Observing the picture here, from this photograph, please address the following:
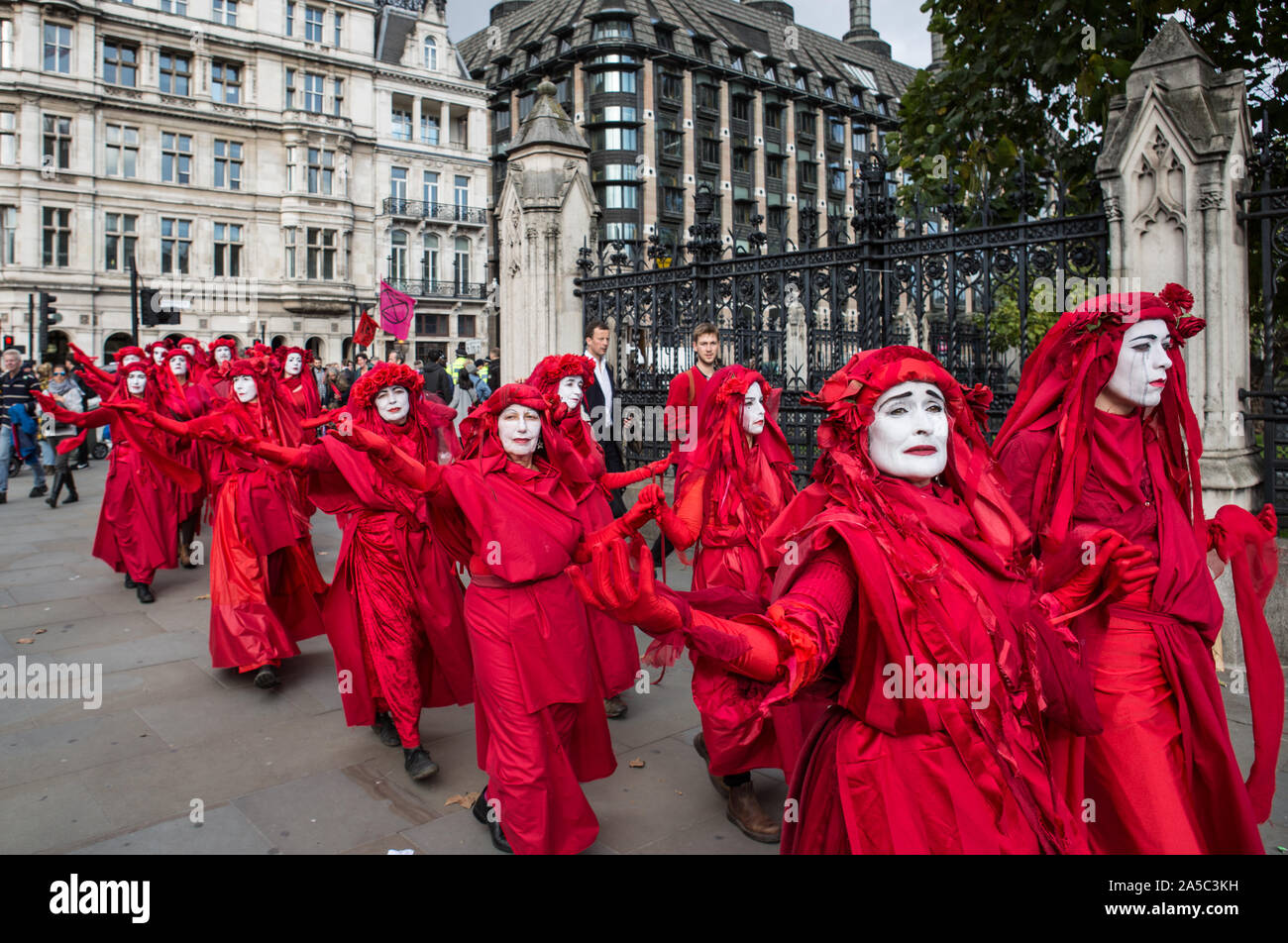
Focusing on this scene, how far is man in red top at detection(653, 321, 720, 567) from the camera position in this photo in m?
4.97

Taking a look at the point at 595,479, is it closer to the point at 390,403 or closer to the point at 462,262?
the point at 390,403

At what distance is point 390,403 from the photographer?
16.5ft

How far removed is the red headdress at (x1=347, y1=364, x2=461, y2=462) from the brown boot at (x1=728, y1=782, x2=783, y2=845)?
2150 millimetres

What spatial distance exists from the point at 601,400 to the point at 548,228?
3.00m

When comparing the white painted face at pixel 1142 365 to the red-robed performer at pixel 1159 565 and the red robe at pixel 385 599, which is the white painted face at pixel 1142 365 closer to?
the red-robed performer at pixel 1159 565

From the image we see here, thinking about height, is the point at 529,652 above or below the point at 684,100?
below

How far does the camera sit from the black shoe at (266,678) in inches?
232

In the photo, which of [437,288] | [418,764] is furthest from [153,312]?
[437,288]

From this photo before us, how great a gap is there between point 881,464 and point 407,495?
310 cm

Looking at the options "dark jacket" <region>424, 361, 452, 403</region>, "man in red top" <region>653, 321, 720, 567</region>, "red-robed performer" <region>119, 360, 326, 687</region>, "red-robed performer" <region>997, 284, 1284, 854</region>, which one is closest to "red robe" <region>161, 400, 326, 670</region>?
"red-robed performer" <region>119, 360, 326, 687</region>
